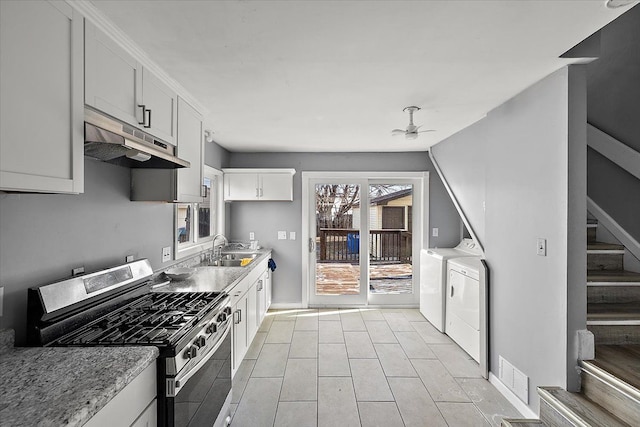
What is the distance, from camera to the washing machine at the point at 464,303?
3.18 meters

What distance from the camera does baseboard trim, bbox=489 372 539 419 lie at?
91.2 inches

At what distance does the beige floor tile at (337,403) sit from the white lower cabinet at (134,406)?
1.36 metres

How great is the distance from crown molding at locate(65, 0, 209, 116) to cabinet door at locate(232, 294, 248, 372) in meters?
1.83

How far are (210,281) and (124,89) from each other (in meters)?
1.57

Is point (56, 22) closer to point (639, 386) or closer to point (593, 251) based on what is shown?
point (639, 386)

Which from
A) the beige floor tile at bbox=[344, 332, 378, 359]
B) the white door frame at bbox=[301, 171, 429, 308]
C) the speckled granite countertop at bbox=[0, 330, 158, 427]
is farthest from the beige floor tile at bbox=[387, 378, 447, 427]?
the white door frame at bbox=[301, 171, 429, 308]

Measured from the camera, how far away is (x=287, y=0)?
140 cm

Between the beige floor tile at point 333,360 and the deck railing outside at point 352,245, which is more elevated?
the deck railing outside at point 352,245

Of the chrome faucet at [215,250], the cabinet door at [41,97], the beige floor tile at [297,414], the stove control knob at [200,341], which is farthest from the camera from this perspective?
the chrome faucet at [215,250]

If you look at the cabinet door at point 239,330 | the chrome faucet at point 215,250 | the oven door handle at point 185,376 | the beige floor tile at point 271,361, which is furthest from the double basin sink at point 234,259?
the oven door handle at point 185,376

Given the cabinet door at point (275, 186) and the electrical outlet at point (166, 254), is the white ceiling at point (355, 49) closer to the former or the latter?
the electrical outlet at point (166, 254)

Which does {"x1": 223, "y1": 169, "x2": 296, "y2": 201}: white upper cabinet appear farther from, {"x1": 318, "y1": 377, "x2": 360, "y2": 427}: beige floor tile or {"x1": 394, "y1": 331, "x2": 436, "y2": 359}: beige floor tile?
{"x1": 318, "y1": 377, "x2": 360, "y2": 427}: beige floor tile

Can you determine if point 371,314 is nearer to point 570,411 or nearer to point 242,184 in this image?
point 242,184

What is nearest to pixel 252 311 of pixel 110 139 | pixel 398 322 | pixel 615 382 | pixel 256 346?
pixel 256 346
